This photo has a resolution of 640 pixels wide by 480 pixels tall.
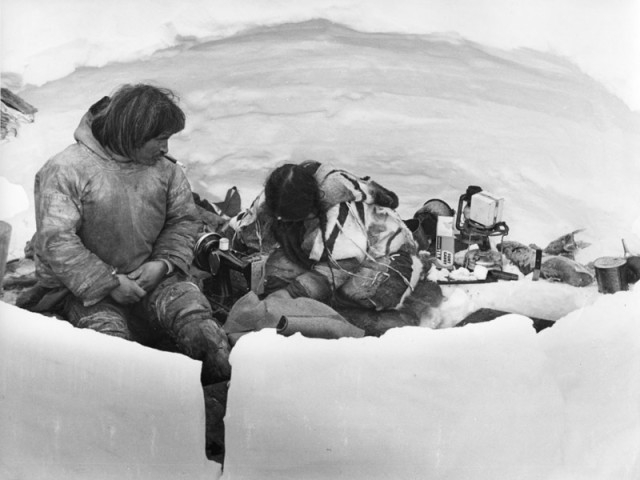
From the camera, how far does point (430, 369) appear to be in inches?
258

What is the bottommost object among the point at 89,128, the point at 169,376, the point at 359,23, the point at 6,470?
the point at 6,470

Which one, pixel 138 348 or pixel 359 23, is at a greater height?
pixel 359 23

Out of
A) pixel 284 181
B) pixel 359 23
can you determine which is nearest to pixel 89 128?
pixel 284 181

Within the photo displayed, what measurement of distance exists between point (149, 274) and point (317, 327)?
1.04 m

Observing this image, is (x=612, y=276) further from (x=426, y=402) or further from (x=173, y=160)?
(x=173, y=160)

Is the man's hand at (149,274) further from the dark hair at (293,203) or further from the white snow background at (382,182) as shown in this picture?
the dark hair at (293,203)

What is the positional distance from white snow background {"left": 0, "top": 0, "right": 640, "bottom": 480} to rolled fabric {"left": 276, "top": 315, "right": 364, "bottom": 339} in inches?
3.0

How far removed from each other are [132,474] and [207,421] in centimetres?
54

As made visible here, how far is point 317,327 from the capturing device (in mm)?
6559

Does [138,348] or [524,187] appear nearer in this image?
[138,348]

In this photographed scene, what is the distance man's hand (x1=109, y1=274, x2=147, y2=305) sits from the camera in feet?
21.6

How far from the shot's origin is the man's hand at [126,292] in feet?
21.6

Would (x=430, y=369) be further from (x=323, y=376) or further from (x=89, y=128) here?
(x=89, y=128)

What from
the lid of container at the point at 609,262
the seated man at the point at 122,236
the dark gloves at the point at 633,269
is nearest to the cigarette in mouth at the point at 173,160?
the seated man at the point at 122,236
